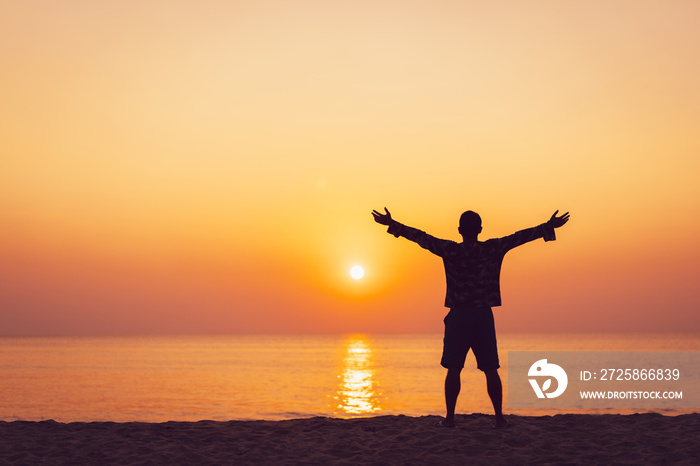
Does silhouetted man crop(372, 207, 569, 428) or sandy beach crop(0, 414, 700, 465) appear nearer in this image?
sandy beach crop(0, 414, 700, 465)

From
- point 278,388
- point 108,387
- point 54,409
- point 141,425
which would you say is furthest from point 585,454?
point 108,387

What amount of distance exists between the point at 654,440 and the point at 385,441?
3.31 metres

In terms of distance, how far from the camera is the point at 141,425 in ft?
30.8

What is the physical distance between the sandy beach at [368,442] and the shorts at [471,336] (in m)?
0.95

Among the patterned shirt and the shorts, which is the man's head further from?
the shorts

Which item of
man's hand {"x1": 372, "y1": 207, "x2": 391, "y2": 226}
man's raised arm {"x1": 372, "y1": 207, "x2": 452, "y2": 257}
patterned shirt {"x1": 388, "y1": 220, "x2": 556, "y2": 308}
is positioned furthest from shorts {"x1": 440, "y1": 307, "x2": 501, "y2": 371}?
man's hand {"x1": 372, "y1": 207, "x2": 391, "y2": 226}

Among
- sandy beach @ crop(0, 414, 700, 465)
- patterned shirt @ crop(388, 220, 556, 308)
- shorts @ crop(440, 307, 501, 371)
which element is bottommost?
sandy beach @ crop(0, 414, 700, 465)

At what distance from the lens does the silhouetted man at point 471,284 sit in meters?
7.84

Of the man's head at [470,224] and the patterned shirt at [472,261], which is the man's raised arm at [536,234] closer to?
the patterned shirt at [472,261]

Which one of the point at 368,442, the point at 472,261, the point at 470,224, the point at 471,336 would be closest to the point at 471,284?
the point at 472,261

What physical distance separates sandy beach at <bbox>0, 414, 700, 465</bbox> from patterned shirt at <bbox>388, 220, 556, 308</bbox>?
1735 millimetres

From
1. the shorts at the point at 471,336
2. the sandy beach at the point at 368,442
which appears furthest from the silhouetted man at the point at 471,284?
the sandy beach at the point at 368,442

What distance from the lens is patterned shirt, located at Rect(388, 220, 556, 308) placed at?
7840mm

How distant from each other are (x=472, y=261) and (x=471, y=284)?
0.30 metres
